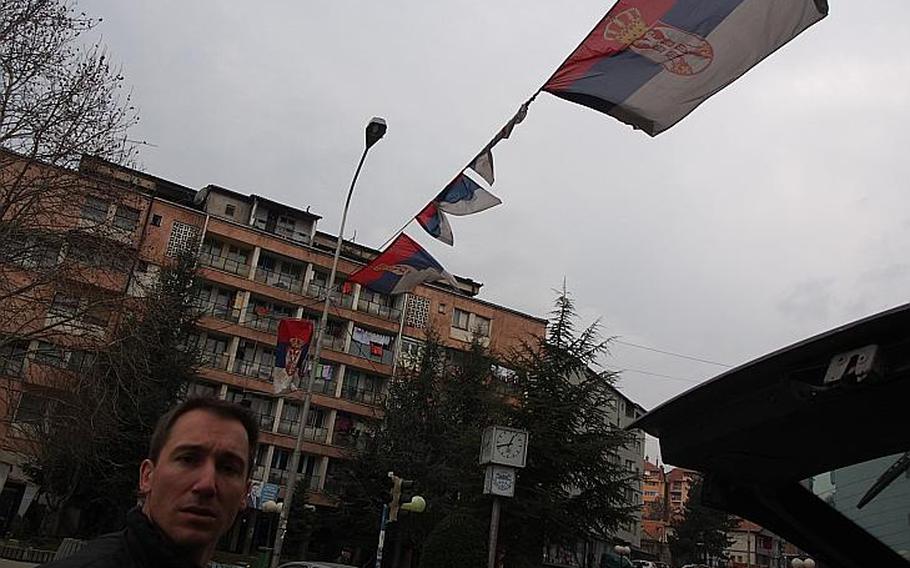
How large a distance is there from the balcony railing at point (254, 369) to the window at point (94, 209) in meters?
25.0

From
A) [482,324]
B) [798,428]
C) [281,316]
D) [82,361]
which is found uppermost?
[482,324]

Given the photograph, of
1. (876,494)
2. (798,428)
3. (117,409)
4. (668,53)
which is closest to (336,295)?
(117,409)

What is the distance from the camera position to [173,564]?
1.83 meters

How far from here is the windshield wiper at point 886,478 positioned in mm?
3775

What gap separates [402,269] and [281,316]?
112ft

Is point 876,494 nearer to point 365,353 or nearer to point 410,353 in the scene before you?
point 410,353

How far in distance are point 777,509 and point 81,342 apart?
19.3 m

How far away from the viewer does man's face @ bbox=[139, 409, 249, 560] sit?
6.28 ft

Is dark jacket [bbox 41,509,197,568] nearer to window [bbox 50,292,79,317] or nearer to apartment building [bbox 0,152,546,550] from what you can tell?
window [bbox 50,292,79,317]

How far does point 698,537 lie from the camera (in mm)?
56656

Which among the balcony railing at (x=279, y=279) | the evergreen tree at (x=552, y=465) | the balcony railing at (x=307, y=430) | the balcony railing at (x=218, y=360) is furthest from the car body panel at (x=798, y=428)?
the balcony railing at (x=279, y=279)

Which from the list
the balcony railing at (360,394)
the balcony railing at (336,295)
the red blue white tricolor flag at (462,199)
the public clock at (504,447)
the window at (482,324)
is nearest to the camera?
the red blue white tricolor flag at (462,199)

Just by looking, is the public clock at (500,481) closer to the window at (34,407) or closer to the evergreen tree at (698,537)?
the window at (34,407)

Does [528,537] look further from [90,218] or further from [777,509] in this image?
[777,509]
